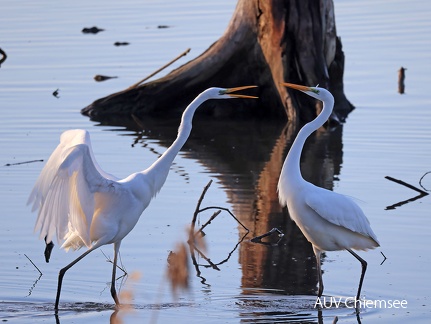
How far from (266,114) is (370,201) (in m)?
5.54

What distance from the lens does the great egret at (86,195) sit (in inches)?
287

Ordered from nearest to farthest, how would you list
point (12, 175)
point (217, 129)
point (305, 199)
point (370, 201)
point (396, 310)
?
point (396, 310), point (305, 199), point (370, 201), point (12, 175), point (217, 129)

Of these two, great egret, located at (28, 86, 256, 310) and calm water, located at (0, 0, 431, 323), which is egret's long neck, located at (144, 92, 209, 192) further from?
calm water, located at (0, 0, 431, 323)

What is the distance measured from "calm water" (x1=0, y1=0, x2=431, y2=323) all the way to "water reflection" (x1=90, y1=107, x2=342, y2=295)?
0.09ft

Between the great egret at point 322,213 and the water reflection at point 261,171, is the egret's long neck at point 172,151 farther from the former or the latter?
the water reflection at point 261,171

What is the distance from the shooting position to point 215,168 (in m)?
12.3

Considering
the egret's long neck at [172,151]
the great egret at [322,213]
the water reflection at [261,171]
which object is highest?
the egret's long neck at [172,151]

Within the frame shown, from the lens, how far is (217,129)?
14992 mm

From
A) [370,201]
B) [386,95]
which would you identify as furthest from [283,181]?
[386,95]

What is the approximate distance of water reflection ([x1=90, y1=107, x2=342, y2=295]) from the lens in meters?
8.40

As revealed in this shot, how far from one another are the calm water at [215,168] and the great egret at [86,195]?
472 mm

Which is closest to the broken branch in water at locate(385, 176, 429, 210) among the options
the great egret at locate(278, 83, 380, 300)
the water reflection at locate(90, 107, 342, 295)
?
the water reflection at locate(90, 107, 342, 295)

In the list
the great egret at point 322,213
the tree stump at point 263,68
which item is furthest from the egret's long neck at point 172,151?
the tree stump at point 263,68

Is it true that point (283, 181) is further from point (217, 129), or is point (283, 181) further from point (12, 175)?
point (217, 129)
